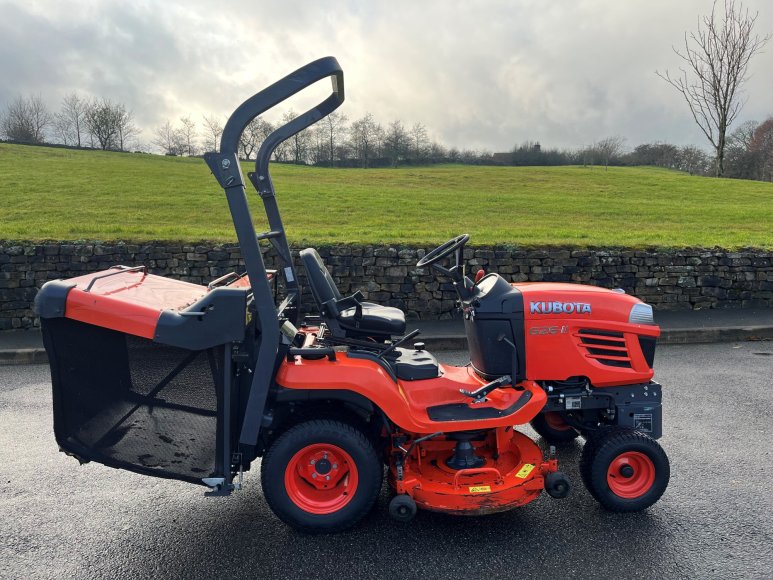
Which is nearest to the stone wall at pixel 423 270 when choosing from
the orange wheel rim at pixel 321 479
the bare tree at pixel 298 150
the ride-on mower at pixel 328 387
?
the ride-on mower at pixel 328 387

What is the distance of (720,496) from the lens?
365 cm

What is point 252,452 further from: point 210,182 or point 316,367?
point 210,182

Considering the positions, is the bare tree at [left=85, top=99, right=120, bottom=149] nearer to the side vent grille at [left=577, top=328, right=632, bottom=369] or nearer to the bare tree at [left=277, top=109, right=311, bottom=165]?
the bare tree at [left=277, top=109, right=311, bottom=165]

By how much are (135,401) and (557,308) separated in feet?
8.03

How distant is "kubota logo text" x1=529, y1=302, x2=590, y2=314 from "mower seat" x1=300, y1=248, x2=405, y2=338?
2.81 ft

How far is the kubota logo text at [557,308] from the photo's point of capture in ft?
11.3

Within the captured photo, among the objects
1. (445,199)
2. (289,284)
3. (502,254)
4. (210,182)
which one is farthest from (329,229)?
(210,182)

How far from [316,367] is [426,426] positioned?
69 centimetres

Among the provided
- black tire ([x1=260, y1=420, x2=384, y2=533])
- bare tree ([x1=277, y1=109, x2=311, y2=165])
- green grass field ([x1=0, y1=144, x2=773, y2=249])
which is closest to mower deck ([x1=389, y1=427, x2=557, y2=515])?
black tire ([x1=260, y1=420, x2=384, y2=533])

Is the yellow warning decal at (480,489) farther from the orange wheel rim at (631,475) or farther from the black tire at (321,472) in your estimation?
the orange wheel rim at (631,475)

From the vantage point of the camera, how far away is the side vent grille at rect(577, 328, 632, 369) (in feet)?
11.5

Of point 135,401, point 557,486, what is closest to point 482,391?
point 557,486

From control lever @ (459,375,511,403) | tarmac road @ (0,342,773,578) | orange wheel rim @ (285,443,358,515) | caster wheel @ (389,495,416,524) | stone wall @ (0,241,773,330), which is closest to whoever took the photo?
tarmac road @ (0,342,773,578)

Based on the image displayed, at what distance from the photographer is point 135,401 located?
3152 mm
